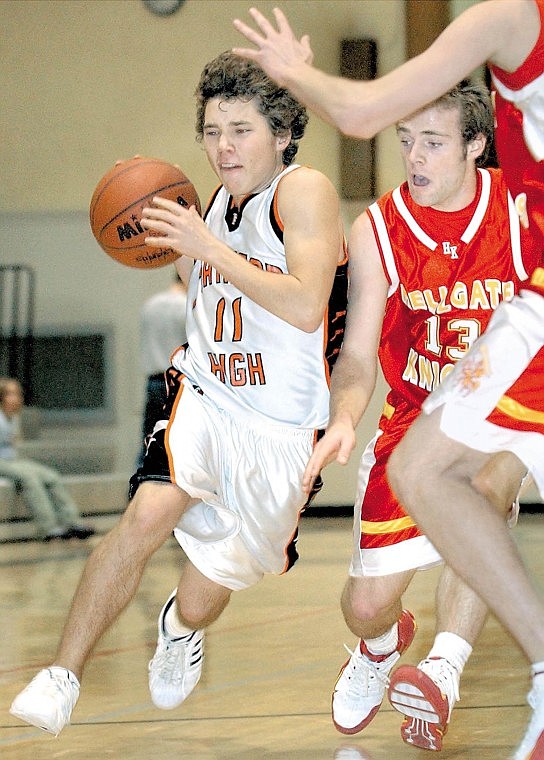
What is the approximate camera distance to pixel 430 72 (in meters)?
2.40

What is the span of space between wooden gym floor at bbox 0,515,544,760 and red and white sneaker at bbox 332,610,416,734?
57mm

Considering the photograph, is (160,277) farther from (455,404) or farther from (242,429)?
(455,404)

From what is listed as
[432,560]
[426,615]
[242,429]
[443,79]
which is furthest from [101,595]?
[426,615]

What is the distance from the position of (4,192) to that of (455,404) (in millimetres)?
8650

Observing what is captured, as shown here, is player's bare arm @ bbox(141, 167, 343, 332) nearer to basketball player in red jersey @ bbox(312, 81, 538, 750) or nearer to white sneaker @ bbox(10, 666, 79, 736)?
basketball player in red jersey @ bbox(312, 81, 538, 750)

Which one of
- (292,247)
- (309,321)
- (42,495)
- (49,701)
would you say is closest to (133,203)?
(292,247)

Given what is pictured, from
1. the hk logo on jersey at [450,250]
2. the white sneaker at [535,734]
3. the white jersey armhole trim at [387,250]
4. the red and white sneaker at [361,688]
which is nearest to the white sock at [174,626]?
the red and white sneaker at [361,688]

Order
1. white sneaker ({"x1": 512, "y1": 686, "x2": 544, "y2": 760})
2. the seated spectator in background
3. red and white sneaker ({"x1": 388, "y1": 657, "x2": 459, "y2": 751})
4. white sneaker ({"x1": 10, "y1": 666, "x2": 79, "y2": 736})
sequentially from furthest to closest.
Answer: the seated spectator in background, red and white sneaker ({"x1": 388, "y1": 657, "x2": 459, "y2": 751}), white sneaker ({"x1": 10, "y1": 666, "x2": 79, "y2": 736}), white sneaker ({"x1": 512, "y1": 686, "x2": 544, "y2": 760})

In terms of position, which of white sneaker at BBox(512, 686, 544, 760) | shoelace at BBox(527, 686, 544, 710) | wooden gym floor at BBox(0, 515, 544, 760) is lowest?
wooden gym floor at BBox(0, 515, 544, 760)

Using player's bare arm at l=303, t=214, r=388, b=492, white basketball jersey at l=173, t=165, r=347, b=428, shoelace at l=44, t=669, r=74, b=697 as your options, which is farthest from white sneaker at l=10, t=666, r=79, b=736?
white basketball jersey at l=173, t=165, r=347, b=428

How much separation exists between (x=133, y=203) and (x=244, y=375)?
59cm

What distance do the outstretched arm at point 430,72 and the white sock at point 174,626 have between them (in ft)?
5.34

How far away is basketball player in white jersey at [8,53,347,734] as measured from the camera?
325 centimetres

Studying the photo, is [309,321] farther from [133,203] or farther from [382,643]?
[382,643]
